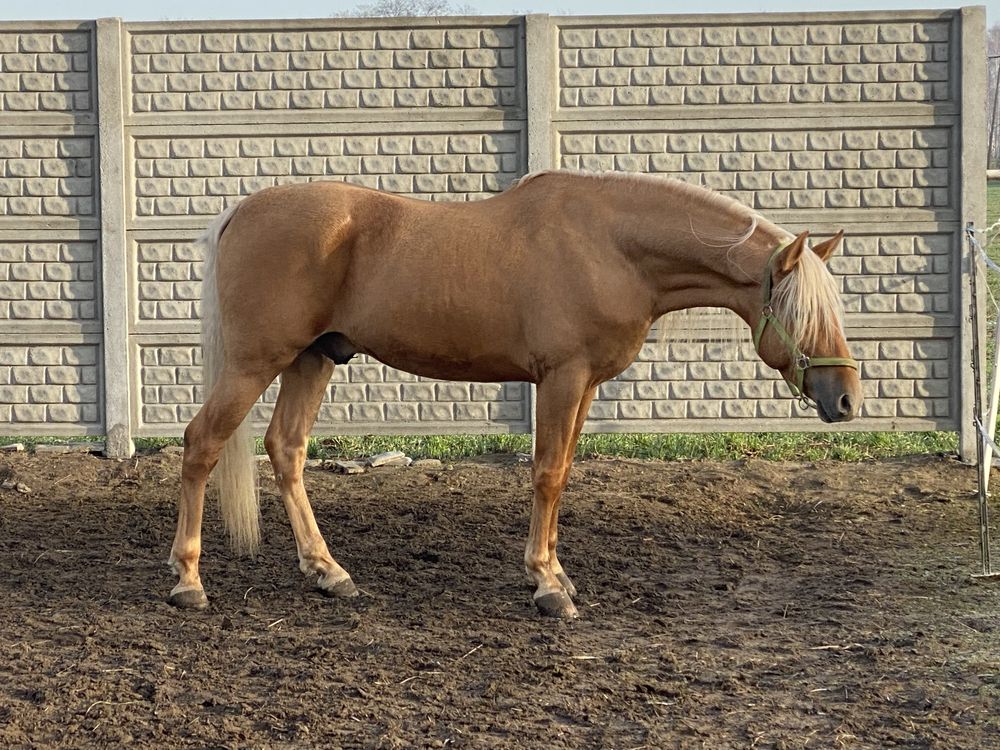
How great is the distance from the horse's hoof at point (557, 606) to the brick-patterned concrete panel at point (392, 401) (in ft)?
10.2

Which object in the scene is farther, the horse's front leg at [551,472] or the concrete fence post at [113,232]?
the concrete fence post at [113,232]

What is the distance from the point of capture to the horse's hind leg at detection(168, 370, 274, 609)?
4809 mm

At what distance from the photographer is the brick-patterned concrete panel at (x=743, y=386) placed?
7.64 meters

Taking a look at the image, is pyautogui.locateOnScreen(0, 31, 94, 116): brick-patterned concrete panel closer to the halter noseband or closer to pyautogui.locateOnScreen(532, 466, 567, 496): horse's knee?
pyautogui.locateOnScreen(532, 466, 567, 496): horse's knee

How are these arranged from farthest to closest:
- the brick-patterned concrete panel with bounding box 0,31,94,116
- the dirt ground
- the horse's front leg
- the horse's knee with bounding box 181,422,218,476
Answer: the brick-patterned concrete panel with bounding box 0,31,94,116
the horse's knee with bounding box 181,422,218,476
the horse's front leg
the dirt ground

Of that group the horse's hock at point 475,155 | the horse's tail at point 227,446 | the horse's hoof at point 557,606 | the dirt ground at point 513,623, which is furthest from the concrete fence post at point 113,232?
the horse's hoof at point 557,606

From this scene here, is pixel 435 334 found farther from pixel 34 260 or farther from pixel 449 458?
pixel 34 260

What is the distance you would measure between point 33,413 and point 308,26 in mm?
3085

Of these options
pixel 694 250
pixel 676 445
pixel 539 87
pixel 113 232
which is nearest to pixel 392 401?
pixel 676 445

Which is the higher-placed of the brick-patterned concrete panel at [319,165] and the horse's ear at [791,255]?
the brick-patterned concrete panel at [319,165]

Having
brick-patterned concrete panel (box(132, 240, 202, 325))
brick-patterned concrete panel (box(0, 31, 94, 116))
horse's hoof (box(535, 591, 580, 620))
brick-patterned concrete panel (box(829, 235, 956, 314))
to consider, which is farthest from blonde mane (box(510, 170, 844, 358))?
brick-patterned concrete panel (box(0, 31, 94, 116))

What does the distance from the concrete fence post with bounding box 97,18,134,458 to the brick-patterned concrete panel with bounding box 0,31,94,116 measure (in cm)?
17

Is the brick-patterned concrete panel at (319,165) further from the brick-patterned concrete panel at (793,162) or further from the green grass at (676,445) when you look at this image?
the green grass at (676,445)

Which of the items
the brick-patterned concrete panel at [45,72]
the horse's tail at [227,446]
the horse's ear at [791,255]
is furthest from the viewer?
the brick-patterned concrete panel at [45,72]
